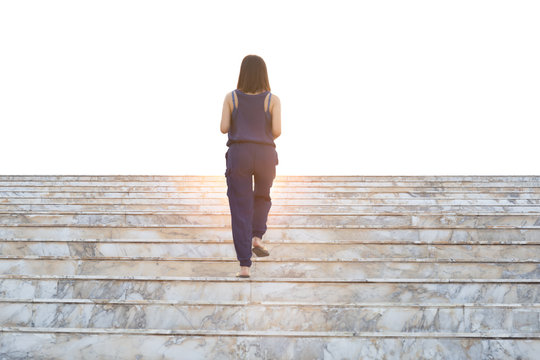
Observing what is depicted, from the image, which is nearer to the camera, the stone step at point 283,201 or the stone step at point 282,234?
the stone step at point 282,234

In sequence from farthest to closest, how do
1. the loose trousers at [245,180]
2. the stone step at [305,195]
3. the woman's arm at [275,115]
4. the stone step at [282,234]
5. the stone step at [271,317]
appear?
the stone step at [305,195], the stone step at [282,234], the woman's arm at [275,115], the loose trousers at [245,180], the stone step at [271,317]

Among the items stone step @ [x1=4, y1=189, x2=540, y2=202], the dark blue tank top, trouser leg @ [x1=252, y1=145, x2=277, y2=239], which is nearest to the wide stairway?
trouser leg @ [x1=252, y1=145, x2=277, y2=239]

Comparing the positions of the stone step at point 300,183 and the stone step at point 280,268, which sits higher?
the stone step at point 300,183

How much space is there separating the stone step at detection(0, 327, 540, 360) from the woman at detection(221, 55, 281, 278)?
0.84 metres

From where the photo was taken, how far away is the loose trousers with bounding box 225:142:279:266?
4.64 m

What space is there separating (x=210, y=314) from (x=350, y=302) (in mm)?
1194

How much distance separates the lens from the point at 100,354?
13.4 feet

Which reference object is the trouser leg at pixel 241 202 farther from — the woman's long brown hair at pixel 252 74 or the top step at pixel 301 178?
the top step at pixel 301 178

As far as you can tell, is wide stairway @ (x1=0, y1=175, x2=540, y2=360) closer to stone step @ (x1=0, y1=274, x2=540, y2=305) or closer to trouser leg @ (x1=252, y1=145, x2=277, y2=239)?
stone step @ (x1=0, y1=274, x2=540, y2=305)

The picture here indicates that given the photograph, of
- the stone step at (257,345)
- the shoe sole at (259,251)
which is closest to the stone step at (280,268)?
the shoe sole at (259,251)

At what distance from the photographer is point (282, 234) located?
20.5 ft

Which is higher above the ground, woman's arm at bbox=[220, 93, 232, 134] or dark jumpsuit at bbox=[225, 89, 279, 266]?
woman's arm at bbox=[220, 93, 232, 134]

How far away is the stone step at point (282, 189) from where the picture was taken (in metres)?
9.93

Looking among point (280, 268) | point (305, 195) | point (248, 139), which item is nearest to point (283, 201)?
point (305, 195)
